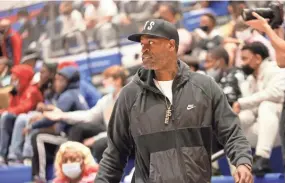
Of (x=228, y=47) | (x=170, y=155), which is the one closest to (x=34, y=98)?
(x=228, y=47)

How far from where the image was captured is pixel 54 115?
736 cm

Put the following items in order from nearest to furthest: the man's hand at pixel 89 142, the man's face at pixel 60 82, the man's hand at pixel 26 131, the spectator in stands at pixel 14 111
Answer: the man's hand at pixel 89 142 → the man's face at pixel 60 82 → the man's hand at pixel 26 131 → the spectator in stands at pixel 14 111

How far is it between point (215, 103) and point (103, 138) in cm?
305

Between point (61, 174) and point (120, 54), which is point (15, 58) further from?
point (61, 174)

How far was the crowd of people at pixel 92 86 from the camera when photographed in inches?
241

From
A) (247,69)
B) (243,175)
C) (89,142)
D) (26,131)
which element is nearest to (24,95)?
(26,131)

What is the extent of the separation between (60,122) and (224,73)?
171 cm

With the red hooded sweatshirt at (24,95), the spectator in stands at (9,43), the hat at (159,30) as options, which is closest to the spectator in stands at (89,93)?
the red hooded sweatshirt at (24,95)

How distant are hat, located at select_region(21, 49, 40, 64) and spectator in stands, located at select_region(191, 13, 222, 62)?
223cm

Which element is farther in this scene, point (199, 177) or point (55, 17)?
point (55, 17)

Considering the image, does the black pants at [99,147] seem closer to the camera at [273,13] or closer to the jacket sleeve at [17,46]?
the camera at [273,13]

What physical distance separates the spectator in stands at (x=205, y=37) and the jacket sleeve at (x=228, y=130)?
12.7 ft

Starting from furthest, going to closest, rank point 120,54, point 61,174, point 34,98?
point 120,54 < point 34,98 < point 61,174

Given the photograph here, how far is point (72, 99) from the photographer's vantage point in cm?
754
